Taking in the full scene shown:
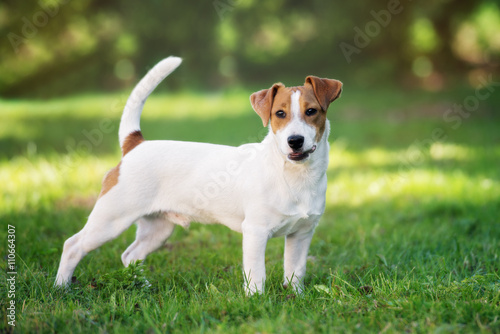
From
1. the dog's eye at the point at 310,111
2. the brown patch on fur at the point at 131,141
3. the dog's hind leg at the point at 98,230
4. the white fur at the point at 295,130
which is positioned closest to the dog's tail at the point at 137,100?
the brown patch on fur at the point at 131,141

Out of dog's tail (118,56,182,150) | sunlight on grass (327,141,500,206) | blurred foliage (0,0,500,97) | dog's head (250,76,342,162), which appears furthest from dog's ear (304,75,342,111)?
blurred foliage (0,0,500,97)

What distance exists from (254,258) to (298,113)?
108cm

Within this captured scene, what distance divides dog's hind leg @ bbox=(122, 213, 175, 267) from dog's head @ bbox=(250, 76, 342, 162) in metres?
Result: 1.31

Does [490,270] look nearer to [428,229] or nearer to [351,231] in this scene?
[428,229]

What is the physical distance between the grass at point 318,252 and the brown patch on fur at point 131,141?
3.13 feet

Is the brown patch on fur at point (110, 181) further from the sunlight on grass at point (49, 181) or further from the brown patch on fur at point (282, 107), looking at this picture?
the sunlight on grass at point (49, 181)

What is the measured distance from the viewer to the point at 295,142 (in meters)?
3.19

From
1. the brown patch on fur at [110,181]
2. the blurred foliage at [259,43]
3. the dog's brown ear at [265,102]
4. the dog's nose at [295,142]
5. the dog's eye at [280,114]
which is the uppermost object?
the blurred foliage at [259,43]

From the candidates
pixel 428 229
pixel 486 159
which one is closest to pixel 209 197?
pixel 428 229

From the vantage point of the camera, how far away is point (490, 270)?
12.9 feet

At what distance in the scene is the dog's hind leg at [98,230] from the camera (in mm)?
3625

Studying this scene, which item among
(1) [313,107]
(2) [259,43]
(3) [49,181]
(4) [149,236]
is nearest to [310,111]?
(1) [313,107]

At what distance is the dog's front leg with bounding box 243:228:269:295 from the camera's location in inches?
134

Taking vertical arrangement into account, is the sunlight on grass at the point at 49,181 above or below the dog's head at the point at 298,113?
below
